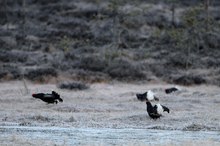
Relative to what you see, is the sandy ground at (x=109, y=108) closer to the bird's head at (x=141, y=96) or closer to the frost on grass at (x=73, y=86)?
the bird's head at (x=141, y=96)

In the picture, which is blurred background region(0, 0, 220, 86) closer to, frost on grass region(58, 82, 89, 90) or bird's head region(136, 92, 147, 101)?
frost on grass region(58, 82, 89, 90)

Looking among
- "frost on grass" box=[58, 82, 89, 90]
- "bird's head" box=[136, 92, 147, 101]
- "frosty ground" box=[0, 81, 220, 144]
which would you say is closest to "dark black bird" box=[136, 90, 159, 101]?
"bird's head" box=[136, 92, 147, 101]

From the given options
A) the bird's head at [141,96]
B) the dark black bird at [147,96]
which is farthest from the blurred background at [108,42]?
the bird's head at [141,96]

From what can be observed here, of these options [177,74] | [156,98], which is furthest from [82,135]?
[177,74]

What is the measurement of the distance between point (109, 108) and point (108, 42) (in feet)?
75.0

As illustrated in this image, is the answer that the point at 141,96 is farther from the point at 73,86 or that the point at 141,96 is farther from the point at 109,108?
the point at 73,86

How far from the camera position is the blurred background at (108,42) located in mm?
36666

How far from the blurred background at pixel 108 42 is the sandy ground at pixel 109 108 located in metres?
2.39

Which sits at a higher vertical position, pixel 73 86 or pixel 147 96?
pixel 147 96

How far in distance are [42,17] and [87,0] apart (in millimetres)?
6667

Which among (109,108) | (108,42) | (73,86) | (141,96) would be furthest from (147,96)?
(108,42)

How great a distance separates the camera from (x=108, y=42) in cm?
4794

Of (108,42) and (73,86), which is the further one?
(108,42)

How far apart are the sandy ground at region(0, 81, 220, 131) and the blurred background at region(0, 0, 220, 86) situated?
7.84 ft
